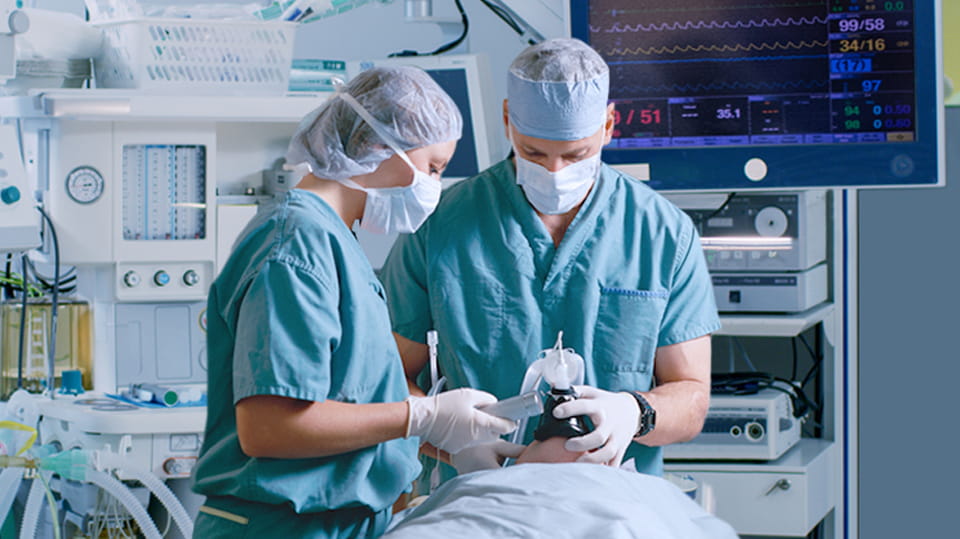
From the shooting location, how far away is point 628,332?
173cm

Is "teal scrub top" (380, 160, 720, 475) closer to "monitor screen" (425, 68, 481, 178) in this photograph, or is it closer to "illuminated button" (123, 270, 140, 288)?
"illuminated button" (123, 270, 140, 288)

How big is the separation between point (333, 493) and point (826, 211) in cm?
169

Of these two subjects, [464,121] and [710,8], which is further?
[464,121]

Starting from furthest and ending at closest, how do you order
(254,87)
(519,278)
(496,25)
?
(496,25) < (254,87) < (519,278)

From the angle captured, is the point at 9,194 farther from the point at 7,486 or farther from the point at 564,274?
the point at 564,274

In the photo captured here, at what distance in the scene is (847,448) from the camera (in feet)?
8.63

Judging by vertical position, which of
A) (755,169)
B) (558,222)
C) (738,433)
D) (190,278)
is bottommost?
(738,433)

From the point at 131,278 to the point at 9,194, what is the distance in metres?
0.31

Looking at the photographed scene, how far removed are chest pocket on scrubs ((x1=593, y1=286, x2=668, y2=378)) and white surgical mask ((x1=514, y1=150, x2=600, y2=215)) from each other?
0.17m

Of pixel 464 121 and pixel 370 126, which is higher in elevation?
pixel 464 121

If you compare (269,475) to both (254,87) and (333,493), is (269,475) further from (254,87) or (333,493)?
(254,87)

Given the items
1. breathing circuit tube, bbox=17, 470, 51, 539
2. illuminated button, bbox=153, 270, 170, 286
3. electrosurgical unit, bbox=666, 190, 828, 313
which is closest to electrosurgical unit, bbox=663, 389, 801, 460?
electrosurgical unit, bbox=666, 190, 828, 313

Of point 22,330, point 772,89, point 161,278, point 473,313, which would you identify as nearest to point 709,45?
point 772,89

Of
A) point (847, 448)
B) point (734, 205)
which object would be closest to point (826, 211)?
point (734, 205)
